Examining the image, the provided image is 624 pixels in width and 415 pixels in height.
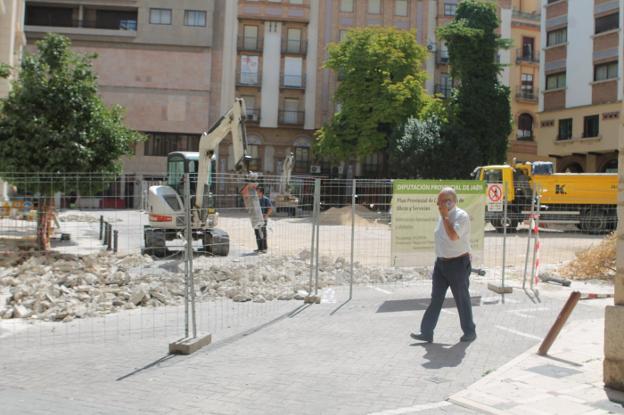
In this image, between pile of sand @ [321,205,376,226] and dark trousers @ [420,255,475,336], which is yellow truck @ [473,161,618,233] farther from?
dark trousers @ [420,255,475,336]

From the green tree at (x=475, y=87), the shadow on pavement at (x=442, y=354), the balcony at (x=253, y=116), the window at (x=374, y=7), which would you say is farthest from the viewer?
the window at (x=374, y=7)

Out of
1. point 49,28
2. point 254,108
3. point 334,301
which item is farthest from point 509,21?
point 334,301

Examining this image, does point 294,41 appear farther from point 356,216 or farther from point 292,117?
point 356,216

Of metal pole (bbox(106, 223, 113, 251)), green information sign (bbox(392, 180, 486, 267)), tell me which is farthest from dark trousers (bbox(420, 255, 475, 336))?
metal pole (bbox(106, 223, 113, 251))

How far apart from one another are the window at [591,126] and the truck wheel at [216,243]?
31886mm

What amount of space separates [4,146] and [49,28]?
34930 mm

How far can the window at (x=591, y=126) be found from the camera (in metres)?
38.5

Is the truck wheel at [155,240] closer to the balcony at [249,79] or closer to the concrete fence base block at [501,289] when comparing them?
the concrete fence base block at [501,289]

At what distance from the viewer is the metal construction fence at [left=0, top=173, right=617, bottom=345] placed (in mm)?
8445

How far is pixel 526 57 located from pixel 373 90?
16.4 meters

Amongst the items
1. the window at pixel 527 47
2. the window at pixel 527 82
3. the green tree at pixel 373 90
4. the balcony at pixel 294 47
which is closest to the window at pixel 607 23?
the green tree at pixel 373 90

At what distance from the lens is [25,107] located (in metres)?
17.4

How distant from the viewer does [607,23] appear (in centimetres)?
3822

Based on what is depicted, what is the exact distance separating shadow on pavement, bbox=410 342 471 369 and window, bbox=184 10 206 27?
46054 mm
